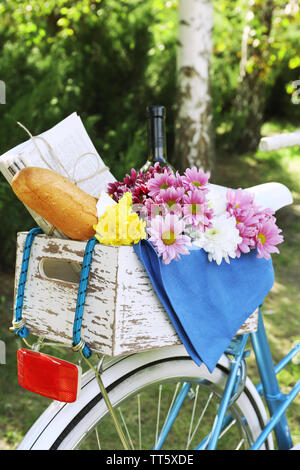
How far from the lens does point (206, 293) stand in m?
1.00

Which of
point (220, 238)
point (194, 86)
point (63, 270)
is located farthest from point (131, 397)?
point (194, 86)

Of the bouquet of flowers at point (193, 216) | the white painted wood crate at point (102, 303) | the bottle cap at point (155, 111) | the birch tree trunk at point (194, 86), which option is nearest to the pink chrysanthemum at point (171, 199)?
the bouquet of flowers at point (193, 216)

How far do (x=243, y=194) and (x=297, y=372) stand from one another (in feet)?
6.70

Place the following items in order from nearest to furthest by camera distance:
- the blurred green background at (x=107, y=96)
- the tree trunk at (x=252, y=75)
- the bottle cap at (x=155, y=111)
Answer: the bottle cap at (x=155, y=111)
the blurred green background at (x=107, y=96)
the tree trunk at (x=252, y=75)

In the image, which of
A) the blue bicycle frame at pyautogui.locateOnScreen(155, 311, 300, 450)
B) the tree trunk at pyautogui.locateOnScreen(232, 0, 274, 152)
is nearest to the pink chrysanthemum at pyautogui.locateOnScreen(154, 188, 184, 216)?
the blue bicycle frame at pyautogui.locateOnScreen(155, 311, 300, 450)

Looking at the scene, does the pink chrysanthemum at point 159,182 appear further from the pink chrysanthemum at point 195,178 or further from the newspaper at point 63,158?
the newspaper at point 63,158

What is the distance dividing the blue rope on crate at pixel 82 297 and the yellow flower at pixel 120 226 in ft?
0.08

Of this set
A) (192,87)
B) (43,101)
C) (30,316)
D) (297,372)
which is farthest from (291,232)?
(30,316)

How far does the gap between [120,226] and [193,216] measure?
0.14 metres

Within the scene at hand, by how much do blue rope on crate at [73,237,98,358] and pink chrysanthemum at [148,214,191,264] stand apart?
0.11 m

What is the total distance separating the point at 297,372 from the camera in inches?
109

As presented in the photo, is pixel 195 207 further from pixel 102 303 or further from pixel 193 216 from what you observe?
pixel 102 303

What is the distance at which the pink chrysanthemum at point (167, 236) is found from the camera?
0.89m
